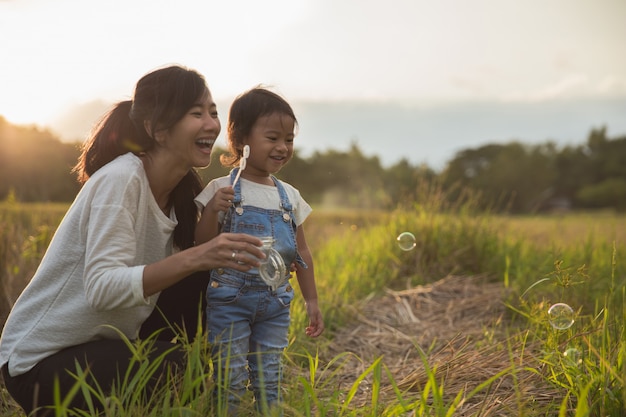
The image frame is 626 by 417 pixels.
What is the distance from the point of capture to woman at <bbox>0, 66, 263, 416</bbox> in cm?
198

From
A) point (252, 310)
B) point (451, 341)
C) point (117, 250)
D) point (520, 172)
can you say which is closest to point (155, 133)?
point (117, 250)

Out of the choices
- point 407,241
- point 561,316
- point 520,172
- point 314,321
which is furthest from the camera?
point 520,172

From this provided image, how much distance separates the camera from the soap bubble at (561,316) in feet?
8.32

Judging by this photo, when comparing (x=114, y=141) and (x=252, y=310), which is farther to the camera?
(x=252, y=310)

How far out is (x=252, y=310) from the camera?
248 centimetres

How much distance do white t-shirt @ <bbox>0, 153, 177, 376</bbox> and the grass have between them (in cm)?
21

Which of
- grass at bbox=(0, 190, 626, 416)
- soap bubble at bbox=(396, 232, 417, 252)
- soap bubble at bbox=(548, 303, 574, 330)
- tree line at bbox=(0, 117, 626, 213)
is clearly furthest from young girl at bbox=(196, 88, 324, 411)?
tree line at bbox=(0, 117, 626, 213)

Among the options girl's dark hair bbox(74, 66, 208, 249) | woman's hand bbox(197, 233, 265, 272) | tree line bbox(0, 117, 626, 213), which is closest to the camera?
woman's hand bbox(197, 233, 265, 272)

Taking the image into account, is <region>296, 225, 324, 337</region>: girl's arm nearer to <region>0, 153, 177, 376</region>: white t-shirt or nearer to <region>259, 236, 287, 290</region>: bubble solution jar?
<region>259, 236, 287, 290</region>: bubble solution jar

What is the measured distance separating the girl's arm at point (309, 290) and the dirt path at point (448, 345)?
1.20 feet

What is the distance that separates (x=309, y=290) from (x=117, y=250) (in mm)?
1045

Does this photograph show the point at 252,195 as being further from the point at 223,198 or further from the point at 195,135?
the point at 195,135

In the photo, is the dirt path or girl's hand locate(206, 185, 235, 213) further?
the dirt path

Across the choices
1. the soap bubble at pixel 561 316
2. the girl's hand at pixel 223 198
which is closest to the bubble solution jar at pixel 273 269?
the girl's hand at pixel 223 198
